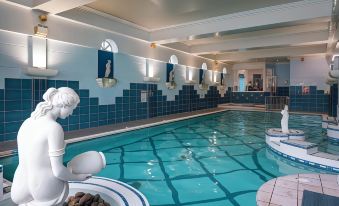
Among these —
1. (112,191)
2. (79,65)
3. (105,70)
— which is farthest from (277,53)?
(112,191)

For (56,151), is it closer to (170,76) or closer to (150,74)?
(150,74)

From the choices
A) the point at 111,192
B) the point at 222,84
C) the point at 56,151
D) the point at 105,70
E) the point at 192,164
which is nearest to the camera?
the point at 56,151

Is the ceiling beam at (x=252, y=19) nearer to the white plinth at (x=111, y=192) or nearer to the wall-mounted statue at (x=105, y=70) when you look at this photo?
the wall-mounted statue at (x=105, y=70)

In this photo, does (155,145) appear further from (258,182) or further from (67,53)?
(67,53)

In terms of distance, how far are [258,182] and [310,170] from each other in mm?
1284

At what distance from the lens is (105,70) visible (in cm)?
703

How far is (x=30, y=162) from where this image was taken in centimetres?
138

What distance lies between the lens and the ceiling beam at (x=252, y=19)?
5.42m

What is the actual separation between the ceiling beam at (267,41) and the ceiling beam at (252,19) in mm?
A: 2987

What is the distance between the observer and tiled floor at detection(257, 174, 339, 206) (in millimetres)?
2369

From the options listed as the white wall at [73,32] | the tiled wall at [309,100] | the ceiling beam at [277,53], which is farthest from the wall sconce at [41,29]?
the tiled wall at [309,100]

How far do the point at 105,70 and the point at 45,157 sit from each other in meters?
5.92

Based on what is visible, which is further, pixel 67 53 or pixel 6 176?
pixel 67 53

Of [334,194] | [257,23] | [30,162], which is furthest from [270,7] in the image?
[30,162]
